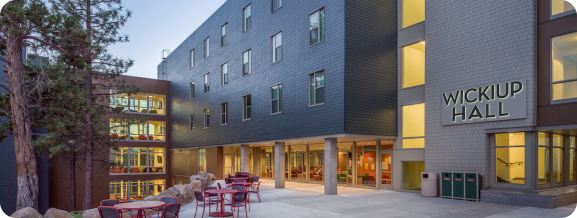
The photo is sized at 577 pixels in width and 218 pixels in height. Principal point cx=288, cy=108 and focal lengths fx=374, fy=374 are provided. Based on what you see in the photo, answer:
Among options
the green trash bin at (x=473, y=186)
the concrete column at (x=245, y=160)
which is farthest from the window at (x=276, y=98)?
the green trash bin at (x=473, y=186)

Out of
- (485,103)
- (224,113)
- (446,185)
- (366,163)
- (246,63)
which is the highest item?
(246,63)

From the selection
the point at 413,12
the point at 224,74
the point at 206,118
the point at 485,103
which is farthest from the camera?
the point at 206,118

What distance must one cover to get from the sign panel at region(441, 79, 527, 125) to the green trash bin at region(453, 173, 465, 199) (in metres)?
2.10

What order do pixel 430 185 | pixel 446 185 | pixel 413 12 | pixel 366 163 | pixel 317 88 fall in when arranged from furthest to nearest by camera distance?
1. pixel 366 163
2. pixel 413 12
3. pixel 317 88
4. pixel 430 185
5. pixel 446 185

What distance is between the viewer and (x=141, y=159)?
115 ft

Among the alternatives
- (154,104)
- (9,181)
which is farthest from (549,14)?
(154,104)

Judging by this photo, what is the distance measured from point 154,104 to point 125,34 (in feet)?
60.8

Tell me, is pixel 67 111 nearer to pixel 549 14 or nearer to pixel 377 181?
pixel 377 181

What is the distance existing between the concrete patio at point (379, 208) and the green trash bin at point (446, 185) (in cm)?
41

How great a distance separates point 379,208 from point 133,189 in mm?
27988

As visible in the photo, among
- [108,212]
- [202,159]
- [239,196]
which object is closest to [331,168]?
[239,196]

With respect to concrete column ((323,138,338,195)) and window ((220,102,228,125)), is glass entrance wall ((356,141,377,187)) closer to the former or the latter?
concrete column ((323,138,338,195))

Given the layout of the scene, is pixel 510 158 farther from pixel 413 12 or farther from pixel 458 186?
pixel 413 12

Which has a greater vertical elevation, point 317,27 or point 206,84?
point 317,27
